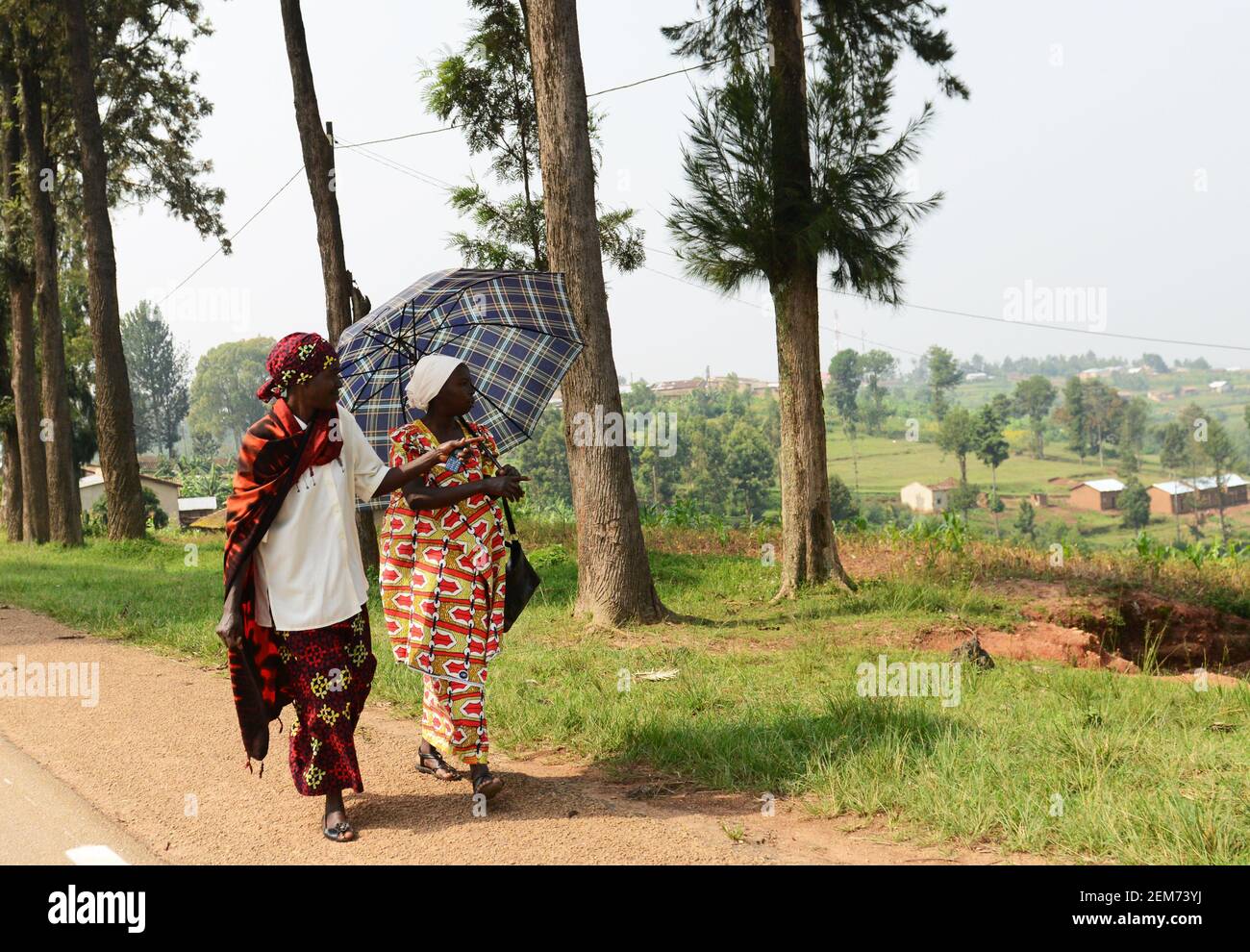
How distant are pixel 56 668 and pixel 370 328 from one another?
4762mm

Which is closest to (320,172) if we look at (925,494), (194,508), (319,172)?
(319,172)

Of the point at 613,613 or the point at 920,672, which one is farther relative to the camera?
the point at 613,613

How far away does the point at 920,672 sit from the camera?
7.55 meters

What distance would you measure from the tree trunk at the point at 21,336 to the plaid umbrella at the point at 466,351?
1989 cm

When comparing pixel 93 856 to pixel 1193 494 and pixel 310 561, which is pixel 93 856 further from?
pixel 1193 494

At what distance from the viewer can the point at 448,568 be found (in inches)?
202

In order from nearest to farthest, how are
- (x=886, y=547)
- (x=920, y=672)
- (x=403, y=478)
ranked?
(x=403, y=478) → (x=920, y=672) → (x=886, y=547)

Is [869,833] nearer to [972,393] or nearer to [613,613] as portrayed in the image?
[613,613]

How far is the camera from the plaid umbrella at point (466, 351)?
239 inches

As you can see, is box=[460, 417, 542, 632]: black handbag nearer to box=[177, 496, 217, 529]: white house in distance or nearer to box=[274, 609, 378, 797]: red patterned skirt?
box=[274, 609, 378, 797]: red patterned skirt

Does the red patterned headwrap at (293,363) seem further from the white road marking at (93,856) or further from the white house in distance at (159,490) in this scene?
the white house in distance at (159,490)

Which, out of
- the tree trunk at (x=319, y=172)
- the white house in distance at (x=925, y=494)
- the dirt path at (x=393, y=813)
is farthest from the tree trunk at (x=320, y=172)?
the white house in distance at (x=925, y=494)

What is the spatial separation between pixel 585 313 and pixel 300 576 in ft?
19.4

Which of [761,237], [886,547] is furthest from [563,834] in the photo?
[886,547]
